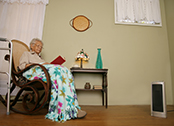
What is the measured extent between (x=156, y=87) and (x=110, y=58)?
1269 mm

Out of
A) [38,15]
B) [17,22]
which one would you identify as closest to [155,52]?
[38,15]

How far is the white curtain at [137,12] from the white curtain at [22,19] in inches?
66.2

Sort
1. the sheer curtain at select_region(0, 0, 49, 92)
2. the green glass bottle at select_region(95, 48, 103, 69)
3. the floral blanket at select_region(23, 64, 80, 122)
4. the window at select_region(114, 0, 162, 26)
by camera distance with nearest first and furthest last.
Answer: the floral blanket at select_region(23, 64, 80, 122), the green glass bottle at select_region(95, 48, 103, 69), the sheer curtain at select_region(0, 0, 49, 92), the window at select_region(114, 0, 162, 26)

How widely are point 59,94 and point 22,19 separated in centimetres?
214

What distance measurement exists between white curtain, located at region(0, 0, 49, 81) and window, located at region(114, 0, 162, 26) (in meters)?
1.68

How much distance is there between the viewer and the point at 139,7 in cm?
311

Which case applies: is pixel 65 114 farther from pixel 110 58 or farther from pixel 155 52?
pixel 155 52

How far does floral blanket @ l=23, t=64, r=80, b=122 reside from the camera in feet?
4.71

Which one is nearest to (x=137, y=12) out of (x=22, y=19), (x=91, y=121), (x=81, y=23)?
(x=81, y=23)

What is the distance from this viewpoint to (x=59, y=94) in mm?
1492

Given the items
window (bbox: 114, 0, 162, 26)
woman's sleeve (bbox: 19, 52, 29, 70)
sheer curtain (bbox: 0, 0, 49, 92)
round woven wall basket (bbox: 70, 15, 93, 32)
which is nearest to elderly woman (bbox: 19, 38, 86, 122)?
woman's sleeve (bbox: 19, 52, 29, 70)

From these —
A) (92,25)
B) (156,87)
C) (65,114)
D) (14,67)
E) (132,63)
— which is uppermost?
(92,25)

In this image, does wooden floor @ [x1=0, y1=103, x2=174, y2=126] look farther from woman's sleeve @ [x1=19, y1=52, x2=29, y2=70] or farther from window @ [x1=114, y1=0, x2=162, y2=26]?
window @ [x1=114, y1=0, x2=162, y2=26]

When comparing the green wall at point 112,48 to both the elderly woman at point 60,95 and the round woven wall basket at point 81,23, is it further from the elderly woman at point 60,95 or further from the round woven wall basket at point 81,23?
the elderly woman at point 60,95
